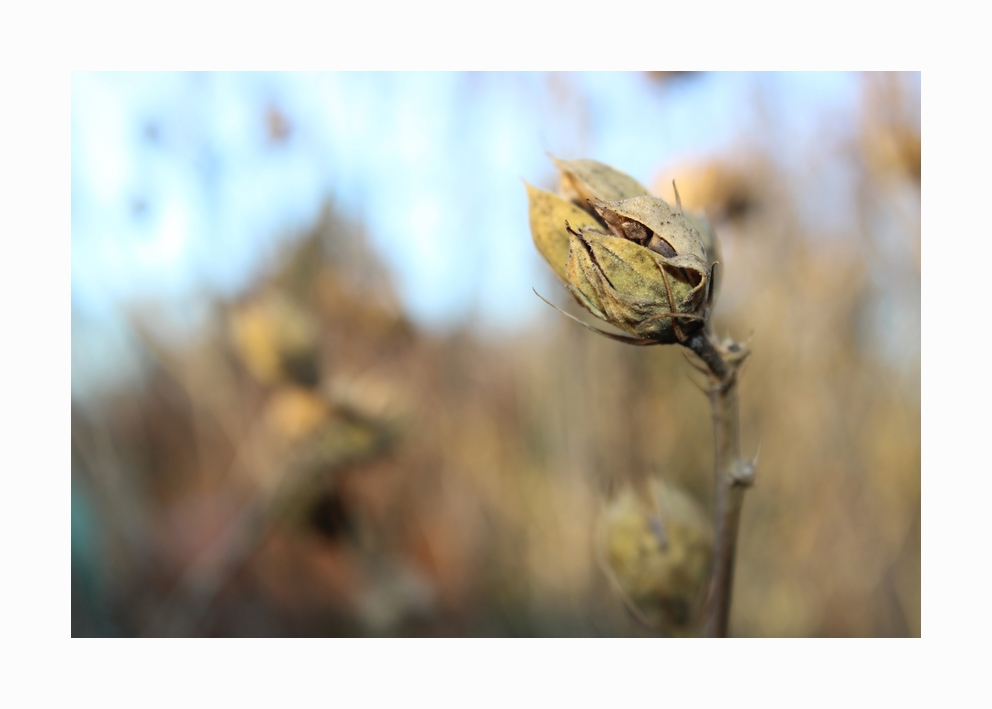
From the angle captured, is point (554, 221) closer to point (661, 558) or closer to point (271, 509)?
point (661, 558)

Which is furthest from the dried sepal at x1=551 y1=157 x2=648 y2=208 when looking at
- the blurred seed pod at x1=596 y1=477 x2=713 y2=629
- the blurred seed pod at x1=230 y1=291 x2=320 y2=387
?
the blurred seed pod at x1=230 y1=291 x2=320 y2=387

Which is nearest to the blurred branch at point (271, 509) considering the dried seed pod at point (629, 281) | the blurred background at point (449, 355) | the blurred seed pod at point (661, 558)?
the blurred background at point (449, 355)

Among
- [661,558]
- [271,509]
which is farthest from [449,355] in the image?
[661,558]

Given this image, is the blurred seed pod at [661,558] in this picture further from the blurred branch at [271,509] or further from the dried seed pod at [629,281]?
the blurred branch at [271,509]
